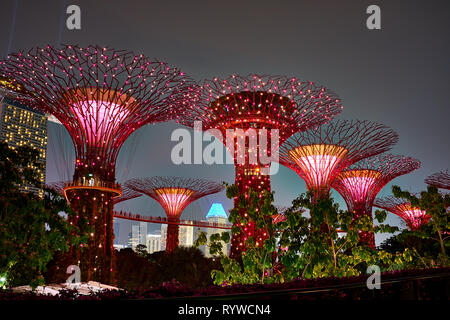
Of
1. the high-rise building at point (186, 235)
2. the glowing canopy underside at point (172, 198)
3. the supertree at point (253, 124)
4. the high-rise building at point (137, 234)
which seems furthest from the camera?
the high-rise building at point (137, 234)

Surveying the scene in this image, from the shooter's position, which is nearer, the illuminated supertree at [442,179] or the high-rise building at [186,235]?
the illuminated supertree at [442,179]

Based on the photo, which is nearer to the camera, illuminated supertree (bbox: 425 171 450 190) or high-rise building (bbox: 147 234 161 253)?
illuminated supertree (bbox: 425 171 450 190)

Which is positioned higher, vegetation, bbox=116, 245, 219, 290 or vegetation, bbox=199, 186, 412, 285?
vegetation, bbox=199, 186, 412, 285

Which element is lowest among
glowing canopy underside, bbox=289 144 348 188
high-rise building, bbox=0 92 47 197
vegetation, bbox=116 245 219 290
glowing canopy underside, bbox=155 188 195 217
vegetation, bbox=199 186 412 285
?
vegetation, bbox=116 245 219 290

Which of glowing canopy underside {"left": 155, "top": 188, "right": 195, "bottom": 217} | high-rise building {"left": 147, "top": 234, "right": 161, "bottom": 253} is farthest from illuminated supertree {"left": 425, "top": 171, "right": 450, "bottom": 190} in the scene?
high-rise building {"left": 147, "top": 234, "right": 161, "bottom": 253}

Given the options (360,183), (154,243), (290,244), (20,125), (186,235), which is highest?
(20,125)

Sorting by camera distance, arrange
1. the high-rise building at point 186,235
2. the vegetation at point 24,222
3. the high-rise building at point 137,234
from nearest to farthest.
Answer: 1. the vegetation at point 24,222
2. the high-rise building at point 186,235
3. the high-rise building at point 137,234

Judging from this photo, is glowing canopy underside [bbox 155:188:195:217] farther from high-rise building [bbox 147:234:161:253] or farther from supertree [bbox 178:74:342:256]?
high-rise building [bbox 147:234:161:253]

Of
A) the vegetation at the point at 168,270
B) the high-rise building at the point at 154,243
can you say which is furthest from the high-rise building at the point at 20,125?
the high-rise building at the point at 154,243

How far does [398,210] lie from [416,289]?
3634 cm

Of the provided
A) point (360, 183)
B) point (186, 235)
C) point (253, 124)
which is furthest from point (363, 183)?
point (186, 235)

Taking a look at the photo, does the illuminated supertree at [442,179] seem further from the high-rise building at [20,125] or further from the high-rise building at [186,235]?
the high-rise building at [186,235]

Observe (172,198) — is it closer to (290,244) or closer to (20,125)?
(290,244)

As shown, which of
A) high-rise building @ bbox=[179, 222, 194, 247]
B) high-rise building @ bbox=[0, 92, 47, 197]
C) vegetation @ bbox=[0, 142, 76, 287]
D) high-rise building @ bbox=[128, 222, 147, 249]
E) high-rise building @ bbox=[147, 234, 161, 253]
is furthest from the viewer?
high-rise building @ bbox=[128, 222, 147, 249]
